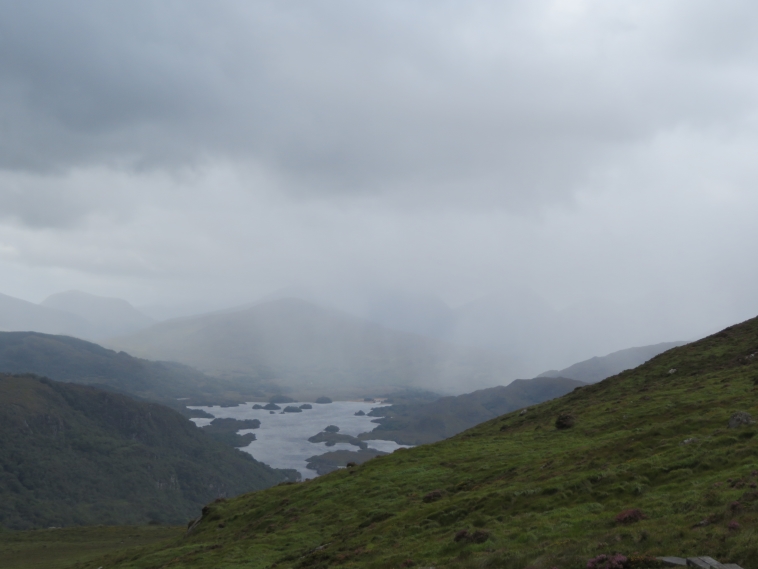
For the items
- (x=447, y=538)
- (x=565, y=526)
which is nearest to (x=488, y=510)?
(x=447, y=538)

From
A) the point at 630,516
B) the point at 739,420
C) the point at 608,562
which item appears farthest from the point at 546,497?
the point at 739,420

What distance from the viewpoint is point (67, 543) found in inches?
4628

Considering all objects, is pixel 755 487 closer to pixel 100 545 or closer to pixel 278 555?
pixel 278 555

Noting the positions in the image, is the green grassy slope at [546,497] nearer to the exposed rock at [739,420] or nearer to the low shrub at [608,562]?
the low shrub at [608,562]

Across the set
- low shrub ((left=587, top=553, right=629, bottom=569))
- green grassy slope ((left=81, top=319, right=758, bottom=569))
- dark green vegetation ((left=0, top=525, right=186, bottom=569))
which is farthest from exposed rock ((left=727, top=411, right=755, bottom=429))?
dark green vegetation ((left=0, top=525, right=186, bottom=569))

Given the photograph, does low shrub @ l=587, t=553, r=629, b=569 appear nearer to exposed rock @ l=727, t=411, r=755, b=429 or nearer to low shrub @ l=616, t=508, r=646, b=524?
low shrub @ l=616, t=508, r=646, b=524

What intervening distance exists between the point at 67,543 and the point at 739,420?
437 feet

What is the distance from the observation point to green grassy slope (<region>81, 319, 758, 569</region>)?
2430 cm

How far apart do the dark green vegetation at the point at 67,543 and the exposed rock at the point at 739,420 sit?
3476 inches

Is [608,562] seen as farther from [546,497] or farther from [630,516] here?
[546,497]

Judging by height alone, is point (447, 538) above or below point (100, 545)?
above

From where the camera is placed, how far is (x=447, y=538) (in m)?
31.1

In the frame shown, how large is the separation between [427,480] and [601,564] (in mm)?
29750

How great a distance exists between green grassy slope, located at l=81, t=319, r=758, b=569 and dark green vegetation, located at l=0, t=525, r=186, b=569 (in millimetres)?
34677
